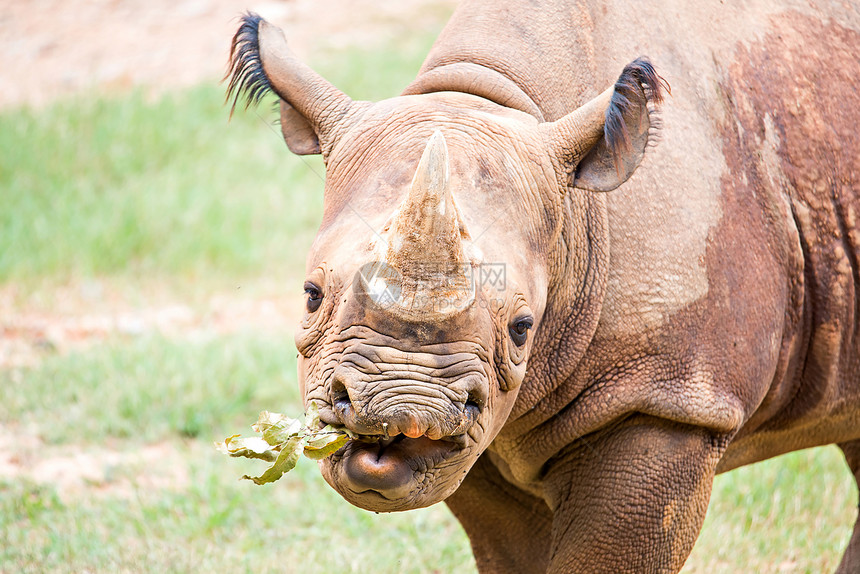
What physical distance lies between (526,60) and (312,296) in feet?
4.20

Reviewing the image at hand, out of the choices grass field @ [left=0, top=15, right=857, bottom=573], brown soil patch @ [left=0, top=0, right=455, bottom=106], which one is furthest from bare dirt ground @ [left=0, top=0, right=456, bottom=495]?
grass field @ [left=0, top=15, right=857, bottom=573]

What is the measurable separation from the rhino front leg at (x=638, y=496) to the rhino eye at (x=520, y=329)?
2.25 feet

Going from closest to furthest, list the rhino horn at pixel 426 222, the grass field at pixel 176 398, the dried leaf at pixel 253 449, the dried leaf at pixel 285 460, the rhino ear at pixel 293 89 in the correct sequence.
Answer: the rhino horn at pixel 426 222
the dried leaf at pixel 285 460
the dried leaf at pixel 253 449
the rhino ear at pixel 293 89
the grass field at pixel 176 398

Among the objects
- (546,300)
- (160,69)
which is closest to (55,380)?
(546,300)

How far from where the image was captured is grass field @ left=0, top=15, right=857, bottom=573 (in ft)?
18.2

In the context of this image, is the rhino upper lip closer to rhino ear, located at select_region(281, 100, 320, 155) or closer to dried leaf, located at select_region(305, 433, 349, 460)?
dried leaf, located at select_region(305, 433, 349, 460)

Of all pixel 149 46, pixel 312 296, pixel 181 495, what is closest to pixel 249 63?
pixel 312 296

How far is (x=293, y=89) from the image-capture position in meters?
3.77

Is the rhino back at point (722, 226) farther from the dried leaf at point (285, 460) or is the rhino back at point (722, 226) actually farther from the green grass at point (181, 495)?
the green grass at point (181, 495)

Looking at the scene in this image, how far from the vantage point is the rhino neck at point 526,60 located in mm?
3758

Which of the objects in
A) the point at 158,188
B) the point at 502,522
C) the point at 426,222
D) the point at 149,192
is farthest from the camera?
the point at 158,188

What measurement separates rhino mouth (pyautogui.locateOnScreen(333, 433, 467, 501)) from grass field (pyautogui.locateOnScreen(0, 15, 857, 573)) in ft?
8.16

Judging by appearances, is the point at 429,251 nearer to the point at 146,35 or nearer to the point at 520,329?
the point at 520,329

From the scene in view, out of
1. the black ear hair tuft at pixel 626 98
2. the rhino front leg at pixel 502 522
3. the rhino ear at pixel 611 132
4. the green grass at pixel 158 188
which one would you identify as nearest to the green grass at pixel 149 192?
the green grass at pixel 158 188
